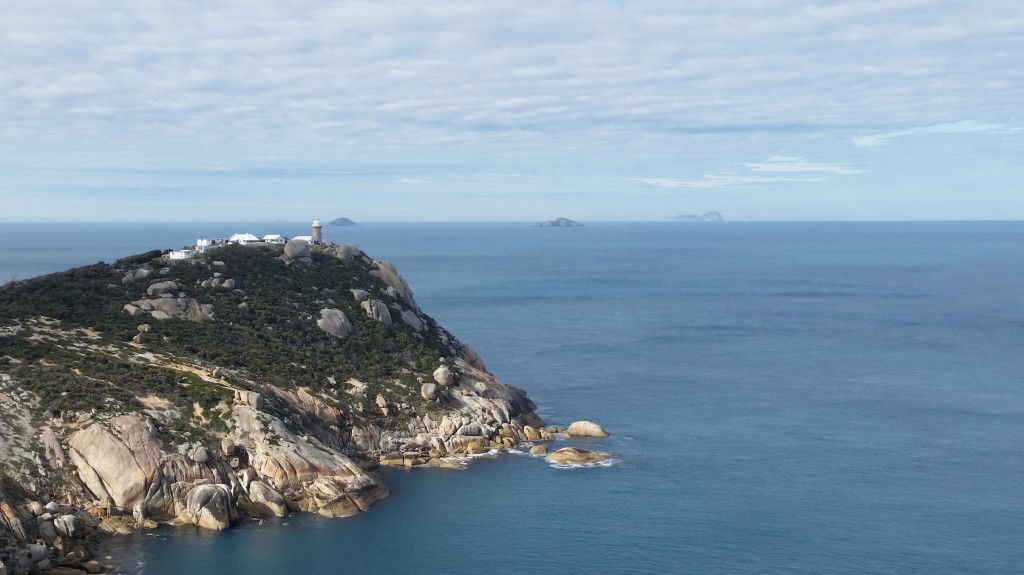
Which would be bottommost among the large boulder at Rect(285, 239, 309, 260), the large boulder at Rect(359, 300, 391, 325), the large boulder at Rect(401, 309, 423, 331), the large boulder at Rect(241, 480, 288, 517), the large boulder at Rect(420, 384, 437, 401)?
the large boulder at Rect(241, 480, 288, 517)

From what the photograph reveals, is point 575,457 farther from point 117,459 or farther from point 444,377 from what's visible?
point 117,459

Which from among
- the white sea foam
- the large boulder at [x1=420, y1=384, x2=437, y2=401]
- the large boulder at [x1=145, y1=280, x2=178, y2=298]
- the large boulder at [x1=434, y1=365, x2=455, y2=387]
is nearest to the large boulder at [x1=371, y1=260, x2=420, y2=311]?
the large boulder at [x1=434, y1=365, x2=455, y2=387]

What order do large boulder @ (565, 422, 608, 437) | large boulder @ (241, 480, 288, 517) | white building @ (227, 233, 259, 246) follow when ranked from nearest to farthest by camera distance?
large boulder @ (241, 480, 288, 517), large boulder @ (565, 422, 608, 437), white building @ (227, 233, 259, 246)

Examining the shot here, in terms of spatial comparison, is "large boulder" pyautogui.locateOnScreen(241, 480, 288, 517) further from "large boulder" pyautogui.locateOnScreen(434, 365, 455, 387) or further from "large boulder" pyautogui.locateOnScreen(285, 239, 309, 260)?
"large boulder" pyautogui.locateOnScreen(285, 239, 309, 260)

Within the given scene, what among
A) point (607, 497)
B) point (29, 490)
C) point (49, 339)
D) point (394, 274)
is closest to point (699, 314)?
point (394, 274)

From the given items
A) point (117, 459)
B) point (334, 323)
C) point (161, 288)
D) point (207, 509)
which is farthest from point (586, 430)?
point (161, 288)
